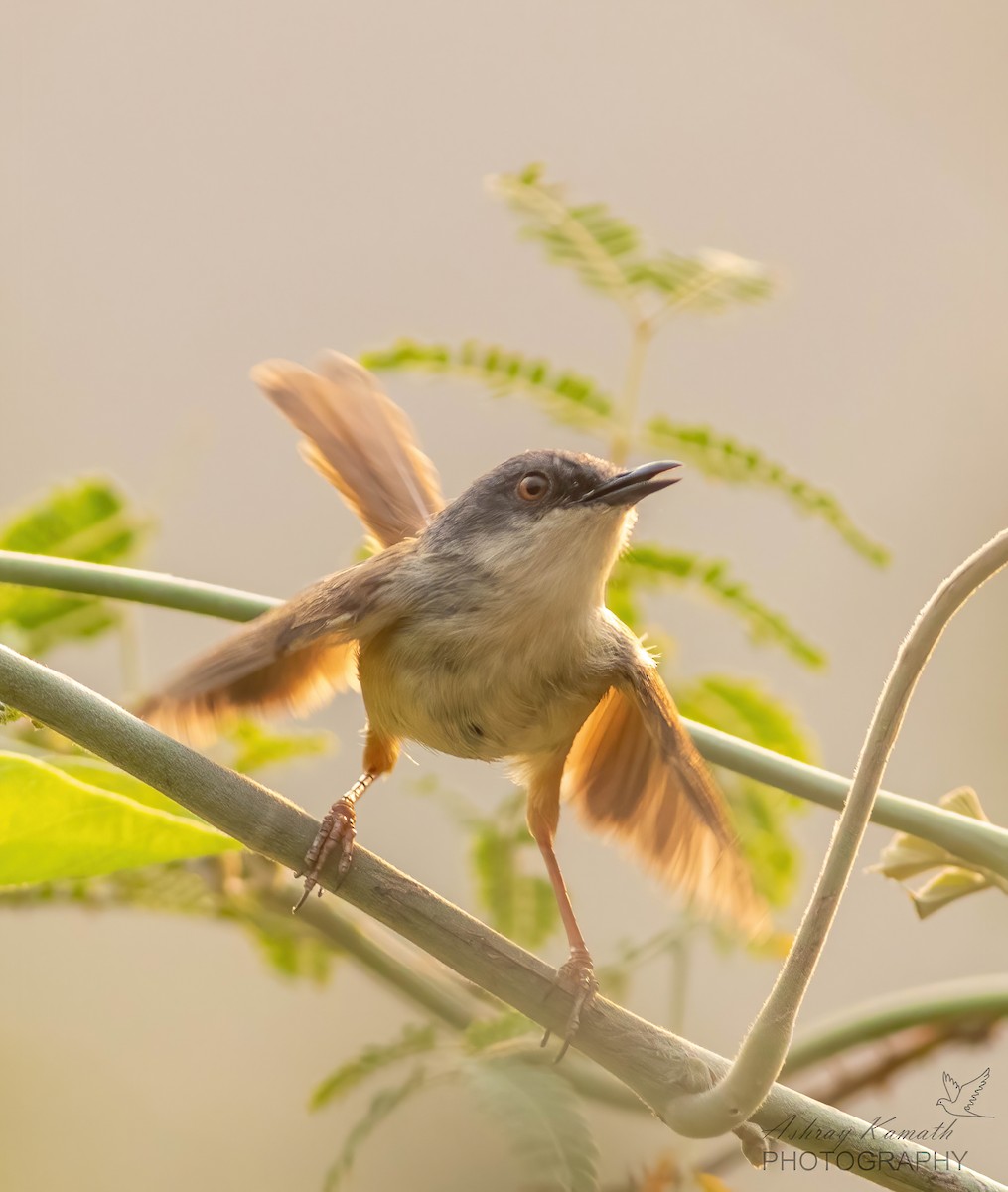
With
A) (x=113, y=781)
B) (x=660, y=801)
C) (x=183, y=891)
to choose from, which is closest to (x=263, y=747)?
(x=183, y=891)

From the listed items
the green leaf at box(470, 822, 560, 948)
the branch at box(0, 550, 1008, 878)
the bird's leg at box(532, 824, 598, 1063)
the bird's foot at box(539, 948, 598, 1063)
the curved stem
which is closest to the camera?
the curved stem

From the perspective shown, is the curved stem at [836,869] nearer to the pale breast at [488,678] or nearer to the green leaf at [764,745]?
the pale breast at [488,678]

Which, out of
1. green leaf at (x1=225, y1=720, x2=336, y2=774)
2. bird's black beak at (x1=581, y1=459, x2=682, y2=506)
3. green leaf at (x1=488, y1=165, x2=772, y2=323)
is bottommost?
green leaf at (x1=225, y1=720, x2=336, y2=774)

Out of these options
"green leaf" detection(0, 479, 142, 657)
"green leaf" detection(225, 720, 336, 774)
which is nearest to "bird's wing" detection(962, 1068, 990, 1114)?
"green leaf" detection(225, 720, 336, 774)

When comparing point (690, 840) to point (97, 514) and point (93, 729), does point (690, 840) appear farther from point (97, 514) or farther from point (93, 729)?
point (97, 514)

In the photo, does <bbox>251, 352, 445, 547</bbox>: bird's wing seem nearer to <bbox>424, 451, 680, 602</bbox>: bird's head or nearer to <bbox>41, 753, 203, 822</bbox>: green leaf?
<bbox>424, 451, 680, 602</bbox>: bird's head

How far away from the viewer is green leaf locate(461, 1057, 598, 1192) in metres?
0.75

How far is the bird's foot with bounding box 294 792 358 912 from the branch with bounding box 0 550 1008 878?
21 centimetres

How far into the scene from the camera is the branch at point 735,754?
892 mm

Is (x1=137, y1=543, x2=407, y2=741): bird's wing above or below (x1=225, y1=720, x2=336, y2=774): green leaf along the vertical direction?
above

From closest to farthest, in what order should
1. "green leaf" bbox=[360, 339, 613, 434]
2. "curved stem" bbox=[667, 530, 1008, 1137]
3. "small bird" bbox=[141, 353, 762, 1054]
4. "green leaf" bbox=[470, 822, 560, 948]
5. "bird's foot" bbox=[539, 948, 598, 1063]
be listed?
"curved stem" bbox=[667, 530, 1008, 1137], "bird's foot" bbox=[539, 948, 598, 1063], "small bird" bbox=[141, 353, 762, 1054], "green leaf" bbox=[360, 339, 613, 434], "green leaf" bbox=[470, 822, 560, 948]

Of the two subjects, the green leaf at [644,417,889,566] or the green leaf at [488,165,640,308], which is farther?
the green leaf at [488,165,640,308]

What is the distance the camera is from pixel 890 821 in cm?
90

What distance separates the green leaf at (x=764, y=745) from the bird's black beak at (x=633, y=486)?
28 cm
